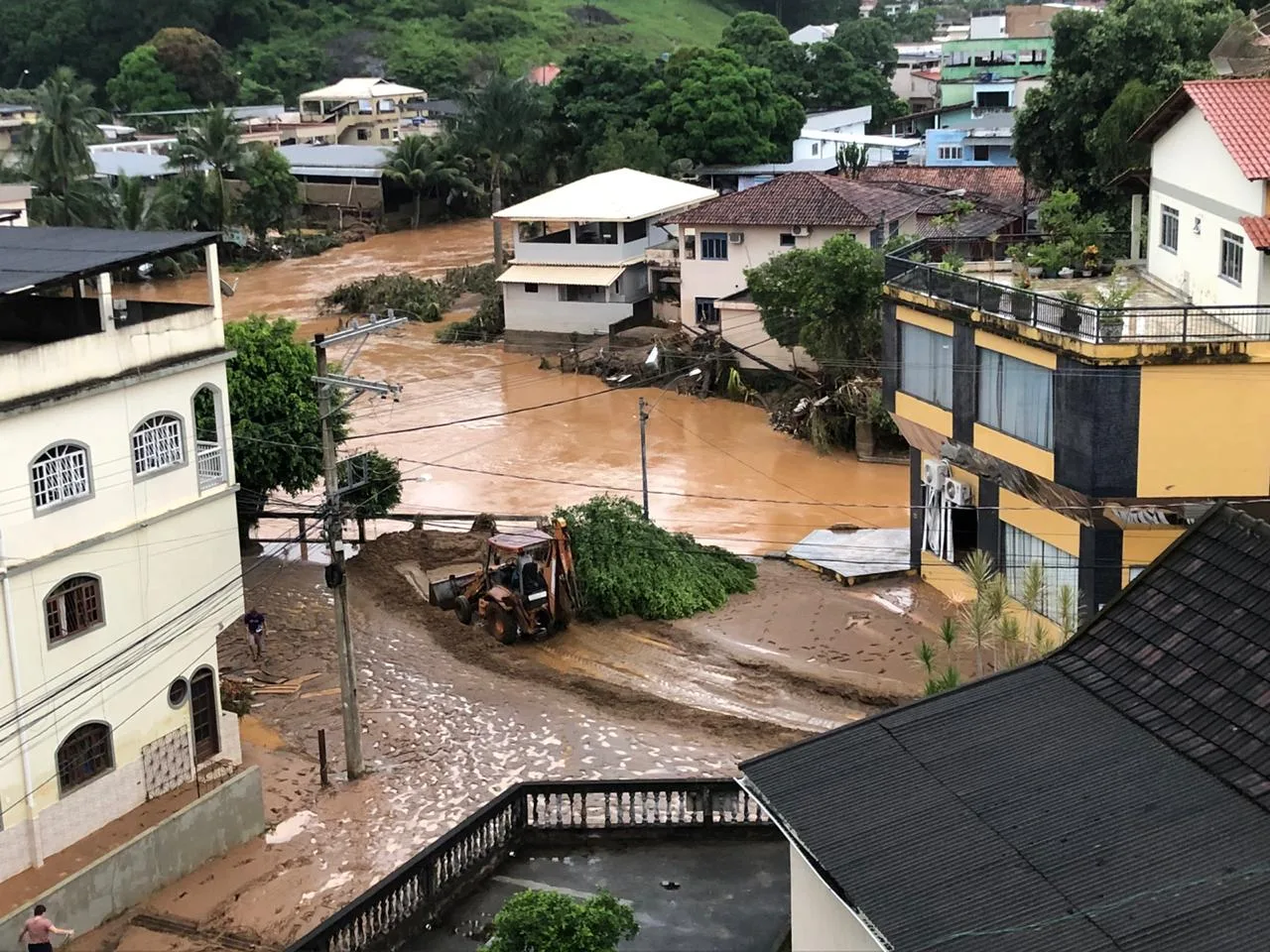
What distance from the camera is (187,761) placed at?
20953 mm

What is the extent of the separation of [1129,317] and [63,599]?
14248 millimetres

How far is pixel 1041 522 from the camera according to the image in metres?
23.7

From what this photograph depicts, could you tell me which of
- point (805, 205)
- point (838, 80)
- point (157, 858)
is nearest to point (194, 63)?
point (838, 80)

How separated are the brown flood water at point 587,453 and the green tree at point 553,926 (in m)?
18.0

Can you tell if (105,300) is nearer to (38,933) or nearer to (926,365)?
(38,933)

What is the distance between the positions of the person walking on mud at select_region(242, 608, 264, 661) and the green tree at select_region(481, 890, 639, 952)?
13.5 m

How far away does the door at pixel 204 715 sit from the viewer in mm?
21297

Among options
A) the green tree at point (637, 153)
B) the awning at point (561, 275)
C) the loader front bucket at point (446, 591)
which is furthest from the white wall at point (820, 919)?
the green tree at point (637, 153)

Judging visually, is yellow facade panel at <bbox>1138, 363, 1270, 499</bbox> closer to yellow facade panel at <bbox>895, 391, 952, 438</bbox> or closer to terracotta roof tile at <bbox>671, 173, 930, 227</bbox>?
yellow facade panel at <bbox>895, 391, 952, 438</bbox>

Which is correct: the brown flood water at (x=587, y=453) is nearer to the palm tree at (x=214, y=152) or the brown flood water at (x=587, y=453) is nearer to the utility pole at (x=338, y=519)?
the utility pole at (x=338, y=519)

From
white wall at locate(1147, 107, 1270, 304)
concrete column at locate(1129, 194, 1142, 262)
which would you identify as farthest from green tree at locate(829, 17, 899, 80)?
white wall at locate(1147, 107, 1270, 304)

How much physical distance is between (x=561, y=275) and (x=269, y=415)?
69.5ft

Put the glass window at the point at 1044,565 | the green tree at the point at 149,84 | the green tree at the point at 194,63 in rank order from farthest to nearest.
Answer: the green tree at the point at 194,63 → the green tree at the point at 149,84 → the glass window at the point at 1044,565

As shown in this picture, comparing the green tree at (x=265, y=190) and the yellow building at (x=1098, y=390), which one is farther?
the green tree at (x=265, y=190)
